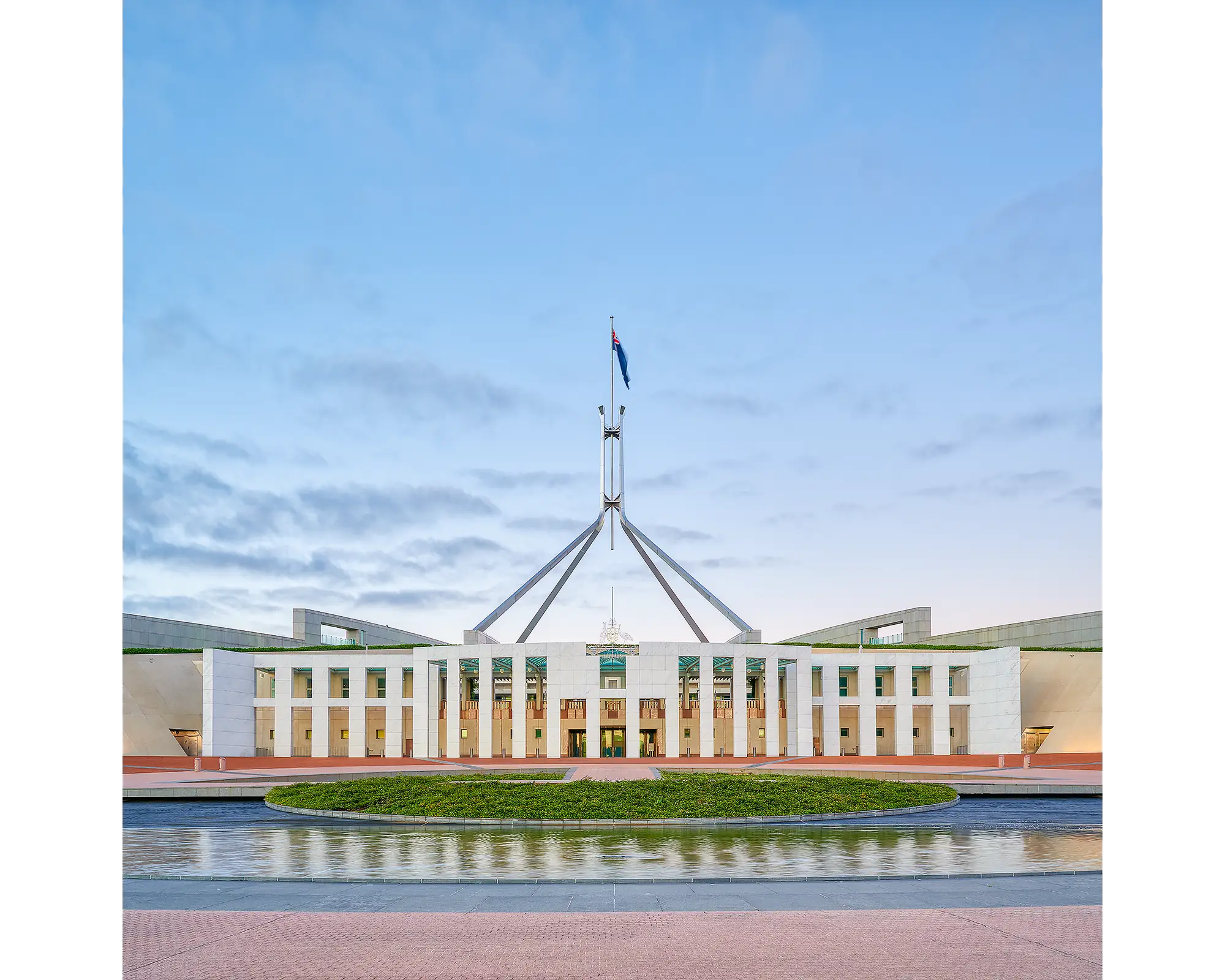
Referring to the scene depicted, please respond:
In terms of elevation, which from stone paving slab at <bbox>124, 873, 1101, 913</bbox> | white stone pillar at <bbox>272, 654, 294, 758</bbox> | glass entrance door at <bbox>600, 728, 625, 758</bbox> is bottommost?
glass entrance door at <bbox>600, 728, 625, 758</bbox>

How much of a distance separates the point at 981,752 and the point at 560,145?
40428 millimetres

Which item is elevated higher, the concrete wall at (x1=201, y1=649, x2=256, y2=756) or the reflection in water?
the reflection in water

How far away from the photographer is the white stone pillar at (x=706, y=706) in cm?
5047

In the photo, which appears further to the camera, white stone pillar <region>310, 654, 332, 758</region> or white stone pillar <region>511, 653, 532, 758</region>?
white stone pillar <region>310, 654, 332, 758</region>

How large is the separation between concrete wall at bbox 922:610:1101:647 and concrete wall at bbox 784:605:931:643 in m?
1.02

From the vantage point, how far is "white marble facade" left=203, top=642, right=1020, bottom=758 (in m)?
50.5

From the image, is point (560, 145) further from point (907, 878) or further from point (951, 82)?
point (907, 878)

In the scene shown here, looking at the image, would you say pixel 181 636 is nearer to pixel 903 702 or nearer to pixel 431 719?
pixel 431 719

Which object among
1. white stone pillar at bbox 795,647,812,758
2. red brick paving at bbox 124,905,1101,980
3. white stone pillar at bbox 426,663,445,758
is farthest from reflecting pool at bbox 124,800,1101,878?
white stone pillar at bbox 426,663,445,758

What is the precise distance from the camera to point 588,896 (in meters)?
11.0

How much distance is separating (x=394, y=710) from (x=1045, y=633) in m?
38.4

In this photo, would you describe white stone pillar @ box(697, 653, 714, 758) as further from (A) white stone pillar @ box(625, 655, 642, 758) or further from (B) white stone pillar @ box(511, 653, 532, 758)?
(B) white stone pillar @ box(511, 653, 532, 758)

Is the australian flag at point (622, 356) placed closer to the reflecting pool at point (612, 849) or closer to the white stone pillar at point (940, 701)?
the white stone pillar at point (940, 701)

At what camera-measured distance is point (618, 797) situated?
72.5 feet
